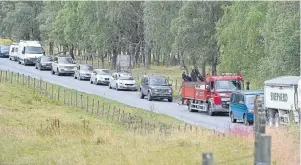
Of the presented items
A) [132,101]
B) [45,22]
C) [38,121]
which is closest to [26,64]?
[45,22]

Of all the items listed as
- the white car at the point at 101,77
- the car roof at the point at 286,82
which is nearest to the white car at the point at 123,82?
the white car at the point at 101,77

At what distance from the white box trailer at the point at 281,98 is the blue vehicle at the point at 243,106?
912mm

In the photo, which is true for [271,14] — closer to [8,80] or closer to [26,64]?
[8,80]

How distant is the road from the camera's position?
33656 mm

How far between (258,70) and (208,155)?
132 feet

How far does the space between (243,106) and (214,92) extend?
5.56 m

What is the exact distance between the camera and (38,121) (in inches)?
1138

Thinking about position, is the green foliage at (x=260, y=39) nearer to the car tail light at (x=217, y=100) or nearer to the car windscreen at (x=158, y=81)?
the car tail light at (x=217, y=100)

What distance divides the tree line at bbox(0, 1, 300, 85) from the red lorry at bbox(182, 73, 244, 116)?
3.62m

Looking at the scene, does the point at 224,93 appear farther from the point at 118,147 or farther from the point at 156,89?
the point at 118,147

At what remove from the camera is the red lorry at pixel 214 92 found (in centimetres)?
3797

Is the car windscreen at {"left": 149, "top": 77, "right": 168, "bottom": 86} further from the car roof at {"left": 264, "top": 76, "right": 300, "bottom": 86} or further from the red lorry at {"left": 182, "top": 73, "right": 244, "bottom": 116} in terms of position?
the car roof at {"left": 264, "top": 76, "right": 300, "bottom": 86}

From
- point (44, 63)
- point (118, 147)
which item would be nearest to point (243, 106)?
point (118, 147)

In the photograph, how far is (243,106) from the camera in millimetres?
32938
